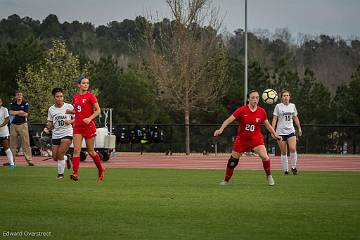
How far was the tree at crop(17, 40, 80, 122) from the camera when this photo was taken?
52188 millimetres

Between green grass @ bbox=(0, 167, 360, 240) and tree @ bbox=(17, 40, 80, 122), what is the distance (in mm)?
32531

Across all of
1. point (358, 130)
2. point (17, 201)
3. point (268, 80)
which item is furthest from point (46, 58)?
point (17, 201)

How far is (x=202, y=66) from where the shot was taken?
52531 mm

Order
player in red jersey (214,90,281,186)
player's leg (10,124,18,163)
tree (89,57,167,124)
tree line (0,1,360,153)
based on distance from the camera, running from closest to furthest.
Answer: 1. player in red jersey (214,90,281,186)
2. player's leg (10,124,18,163)
3. tree line (0,1,360,153)
4. tree (89,57,167,124)

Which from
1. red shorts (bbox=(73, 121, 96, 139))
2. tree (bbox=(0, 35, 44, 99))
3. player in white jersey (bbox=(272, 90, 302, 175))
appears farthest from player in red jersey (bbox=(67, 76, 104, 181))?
tree (bbox=(0, 35, 44, 99))

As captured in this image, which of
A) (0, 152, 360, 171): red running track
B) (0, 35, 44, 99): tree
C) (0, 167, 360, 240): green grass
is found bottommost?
(0, 167, 360, 240): green grass

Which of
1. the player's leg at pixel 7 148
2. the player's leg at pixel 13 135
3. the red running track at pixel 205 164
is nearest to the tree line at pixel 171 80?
the red running track at pixel 205 164

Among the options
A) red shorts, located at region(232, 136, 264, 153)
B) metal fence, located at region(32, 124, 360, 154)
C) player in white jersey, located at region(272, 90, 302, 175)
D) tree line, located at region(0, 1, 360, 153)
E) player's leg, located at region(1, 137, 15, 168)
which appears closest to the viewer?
red shorts, located at region(232, 136, 264, 153)

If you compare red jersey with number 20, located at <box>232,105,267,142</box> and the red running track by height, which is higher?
red jersey with number 20, located at <box>232,105,267,142</box>

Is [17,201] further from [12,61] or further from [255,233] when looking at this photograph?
[12,61]

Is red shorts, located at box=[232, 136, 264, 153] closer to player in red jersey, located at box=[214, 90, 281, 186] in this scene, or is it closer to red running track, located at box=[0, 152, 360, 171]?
player in red jersey, located at box=[214, 90, 281, 186]

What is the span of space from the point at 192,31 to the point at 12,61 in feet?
51.9

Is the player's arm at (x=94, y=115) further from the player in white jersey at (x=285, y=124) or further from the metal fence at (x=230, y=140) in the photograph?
the metal fence at (x=230, y=140)

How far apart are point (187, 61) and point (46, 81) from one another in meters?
8.58
